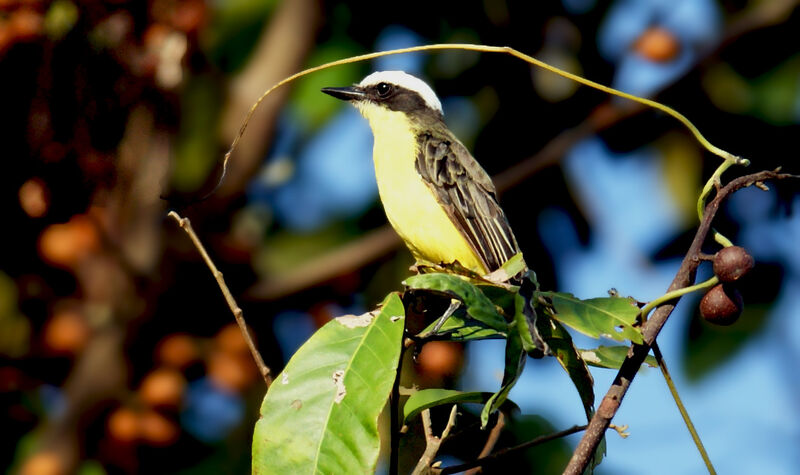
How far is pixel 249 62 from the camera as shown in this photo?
5.86m

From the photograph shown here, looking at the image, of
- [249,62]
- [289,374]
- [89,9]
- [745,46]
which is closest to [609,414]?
[289,374]

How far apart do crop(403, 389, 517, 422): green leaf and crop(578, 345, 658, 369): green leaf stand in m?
0.21

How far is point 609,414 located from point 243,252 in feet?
13.7

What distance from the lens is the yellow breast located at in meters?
3.80

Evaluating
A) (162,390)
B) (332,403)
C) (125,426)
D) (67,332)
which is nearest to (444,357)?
(162,390)

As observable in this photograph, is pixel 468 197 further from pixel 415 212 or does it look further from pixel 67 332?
pixel 67 332

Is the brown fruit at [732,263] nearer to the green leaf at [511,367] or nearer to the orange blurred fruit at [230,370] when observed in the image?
the green leaf at [511,367]

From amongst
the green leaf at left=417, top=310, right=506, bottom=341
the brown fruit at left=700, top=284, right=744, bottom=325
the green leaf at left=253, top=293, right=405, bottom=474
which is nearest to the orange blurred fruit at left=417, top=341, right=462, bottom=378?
the green leaf at left=417, top=310, right=506, bottom=341

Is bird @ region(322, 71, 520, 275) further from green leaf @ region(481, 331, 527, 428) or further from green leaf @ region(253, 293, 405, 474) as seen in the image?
green leaf @ region(481, 331, 527, 428)

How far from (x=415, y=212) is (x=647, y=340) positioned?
245 centimetres

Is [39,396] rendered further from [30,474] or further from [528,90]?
[528,90]

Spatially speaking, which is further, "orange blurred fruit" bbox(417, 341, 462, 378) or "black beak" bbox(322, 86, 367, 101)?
"black beak" bbox(322, 86, 367, 101)

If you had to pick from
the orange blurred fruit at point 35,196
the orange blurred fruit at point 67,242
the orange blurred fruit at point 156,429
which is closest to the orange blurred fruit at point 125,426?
the orange blurred fruit at point 156,429

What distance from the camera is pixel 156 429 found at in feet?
16.2
